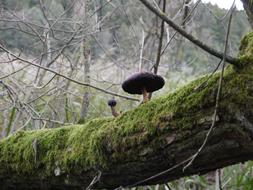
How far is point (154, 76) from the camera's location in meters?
1.94

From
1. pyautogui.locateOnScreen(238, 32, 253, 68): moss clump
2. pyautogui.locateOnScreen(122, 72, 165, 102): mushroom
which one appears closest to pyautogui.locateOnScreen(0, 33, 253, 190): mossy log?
pyautogui.locateOnScreen(238, 32, 253, 68): moss clump

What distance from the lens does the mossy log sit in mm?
1562

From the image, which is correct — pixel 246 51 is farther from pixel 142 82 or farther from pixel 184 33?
pixel 142 82

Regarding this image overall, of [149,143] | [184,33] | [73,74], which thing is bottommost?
[149,143]

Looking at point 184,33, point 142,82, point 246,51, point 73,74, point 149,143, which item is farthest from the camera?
point 73,74

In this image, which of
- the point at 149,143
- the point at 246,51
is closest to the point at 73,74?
the point at 149,143

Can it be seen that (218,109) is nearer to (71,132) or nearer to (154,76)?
(154,76)

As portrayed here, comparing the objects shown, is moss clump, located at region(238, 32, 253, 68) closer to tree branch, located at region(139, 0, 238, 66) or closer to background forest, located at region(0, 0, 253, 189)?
Answer: tree branch, located at region(139, 0, 238, 66)

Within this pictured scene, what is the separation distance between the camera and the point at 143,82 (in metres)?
1.96

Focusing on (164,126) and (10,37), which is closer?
(164,126)

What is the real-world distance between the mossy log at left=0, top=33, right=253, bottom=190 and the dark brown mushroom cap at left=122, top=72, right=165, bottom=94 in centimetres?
10

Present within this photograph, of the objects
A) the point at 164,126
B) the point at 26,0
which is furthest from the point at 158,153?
the point at 26,0

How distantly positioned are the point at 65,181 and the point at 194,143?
34.5 inches

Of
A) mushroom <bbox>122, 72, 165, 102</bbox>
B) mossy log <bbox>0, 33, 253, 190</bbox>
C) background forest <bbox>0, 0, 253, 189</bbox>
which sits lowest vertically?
mossy log <bbox>0, 33, 253, 190</bbox>
